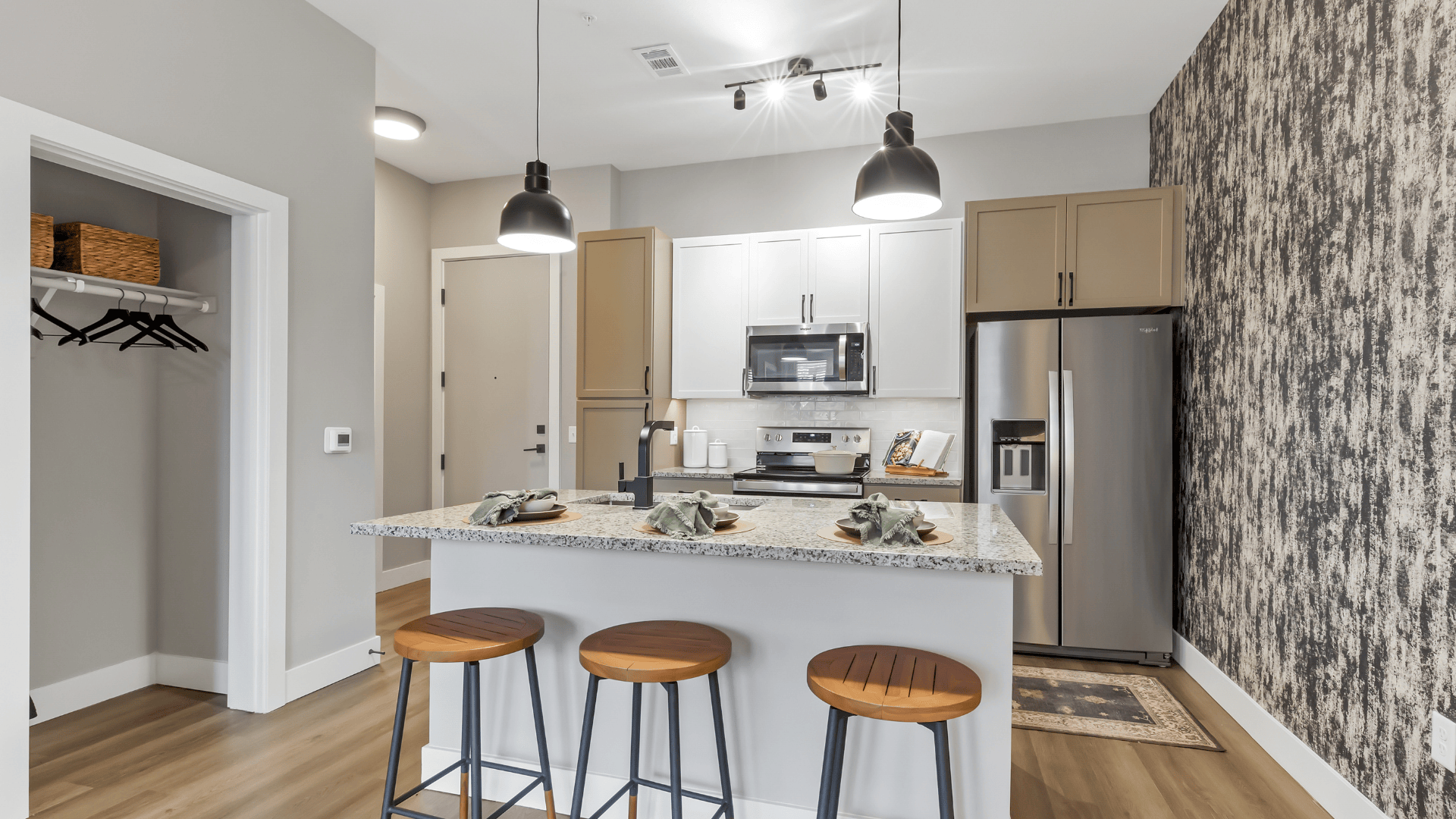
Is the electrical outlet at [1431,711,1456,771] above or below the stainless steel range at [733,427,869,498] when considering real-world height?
below

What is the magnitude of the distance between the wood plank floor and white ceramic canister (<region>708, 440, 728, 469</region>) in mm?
2036

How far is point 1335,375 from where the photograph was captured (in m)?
2.12

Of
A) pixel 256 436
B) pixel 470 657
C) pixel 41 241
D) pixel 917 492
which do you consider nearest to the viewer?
pixel 470 657

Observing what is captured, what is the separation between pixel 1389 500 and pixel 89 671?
14.3ft

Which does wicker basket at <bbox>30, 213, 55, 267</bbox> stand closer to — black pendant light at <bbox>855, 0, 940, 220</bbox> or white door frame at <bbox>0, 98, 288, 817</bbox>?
white door frame at <bbox>0, 98, 288, 817</bbox>

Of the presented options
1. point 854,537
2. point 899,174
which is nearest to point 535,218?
point 899,174

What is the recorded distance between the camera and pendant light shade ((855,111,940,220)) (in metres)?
1.98

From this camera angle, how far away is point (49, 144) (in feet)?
6.73

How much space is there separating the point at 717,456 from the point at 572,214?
70.7 inches

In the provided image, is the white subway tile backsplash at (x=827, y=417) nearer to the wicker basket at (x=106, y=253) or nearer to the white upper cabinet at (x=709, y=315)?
the white upper cabinet at (x=709, y=315)

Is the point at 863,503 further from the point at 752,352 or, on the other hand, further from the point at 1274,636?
the point at 752,352

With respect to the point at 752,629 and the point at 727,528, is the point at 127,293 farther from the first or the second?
the point at 752,629

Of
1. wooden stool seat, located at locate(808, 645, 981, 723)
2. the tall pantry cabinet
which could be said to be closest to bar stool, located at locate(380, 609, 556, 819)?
wooden stool seat, located at locate(808, 645, 981, 723)

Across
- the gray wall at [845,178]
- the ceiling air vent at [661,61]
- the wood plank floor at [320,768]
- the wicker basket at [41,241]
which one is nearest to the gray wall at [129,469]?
the wood plank floor at [320,768]
